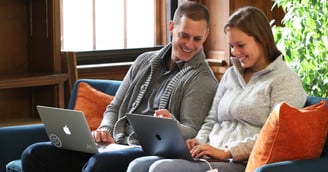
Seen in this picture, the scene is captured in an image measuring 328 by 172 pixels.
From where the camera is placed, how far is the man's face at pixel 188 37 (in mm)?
2977

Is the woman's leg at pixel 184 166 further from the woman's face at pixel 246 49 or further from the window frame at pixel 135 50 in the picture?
the window frame at pixel 135 50

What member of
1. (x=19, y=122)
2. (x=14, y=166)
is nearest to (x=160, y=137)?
(x=14, y=166)

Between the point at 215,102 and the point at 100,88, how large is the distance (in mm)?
831

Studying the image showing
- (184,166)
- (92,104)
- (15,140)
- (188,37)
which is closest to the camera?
(184,166)

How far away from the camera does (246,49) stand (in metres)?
2.72

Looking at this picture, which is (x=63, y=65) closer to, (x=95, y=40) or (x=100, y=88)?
(x=95, y=40)

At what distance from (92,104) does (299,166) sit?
130 centimetres

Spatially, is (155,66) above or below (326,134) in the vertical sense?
above

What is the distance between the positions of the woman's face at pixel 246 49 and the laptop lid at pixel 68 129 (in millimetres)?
665

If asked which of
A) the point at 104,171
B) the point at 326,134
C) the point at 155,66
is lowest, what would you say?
the point at 104,171

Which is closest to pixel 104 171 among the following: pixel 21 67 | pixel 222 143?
pixel 222 143

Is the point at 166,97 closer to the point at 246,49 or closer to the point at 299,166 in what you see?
the point at 246,49

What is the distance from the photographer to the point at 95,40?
4625mm

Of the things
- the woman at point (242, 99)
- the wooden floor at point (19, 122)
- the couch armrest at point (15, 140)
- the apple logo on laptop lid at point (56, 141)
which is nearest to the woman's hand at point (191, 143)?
the woman at point (242, 99)
